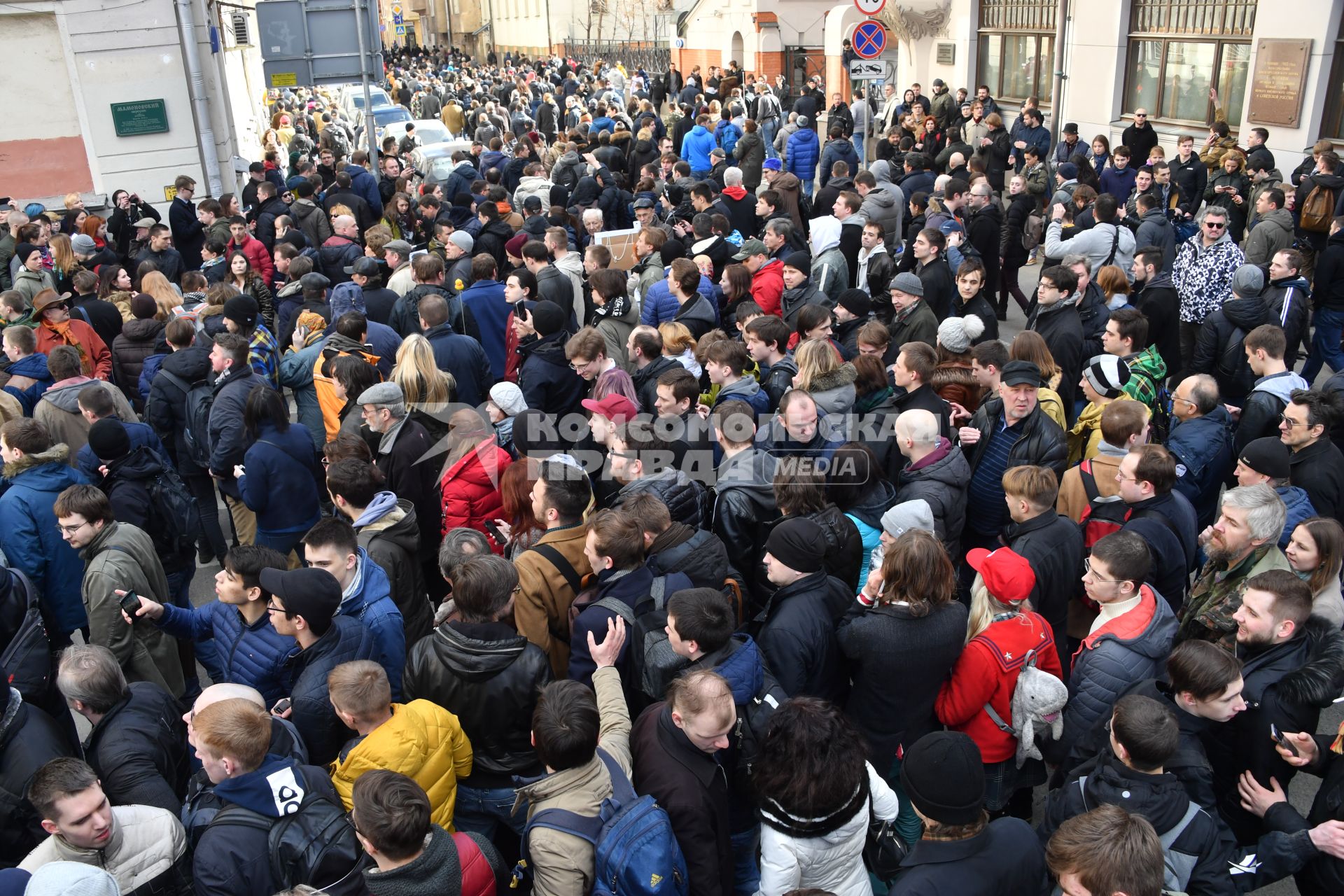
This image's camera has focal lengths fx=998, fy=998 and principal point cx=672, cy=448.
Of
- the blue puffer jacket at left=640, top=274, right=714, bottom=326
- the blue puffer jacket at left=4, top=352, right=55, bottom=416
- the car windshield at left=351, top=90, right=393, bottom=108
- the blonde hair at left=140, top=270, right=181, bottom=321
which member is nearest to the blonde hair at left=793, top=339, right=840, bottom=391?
the blue puffer jacket at left=640, top=274, right=714, bottom=326

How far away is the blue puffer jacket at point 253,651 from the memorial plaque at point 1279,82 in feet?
43.2

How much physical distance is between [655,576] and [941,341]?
278 centimetres

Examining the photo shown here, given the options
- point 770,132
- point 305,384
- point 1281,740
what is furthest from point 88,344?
point 770,132

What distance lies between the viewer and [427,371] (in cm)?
552

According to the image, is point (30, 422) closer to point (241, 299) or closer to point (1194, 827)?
point (241, 299)

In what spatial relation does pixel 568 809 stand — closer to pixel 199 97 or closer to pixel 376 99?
pixel 199 97

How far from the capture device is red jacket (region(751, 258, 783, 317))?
7578 millimetres

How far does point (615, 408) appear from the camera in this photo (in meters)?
5.11

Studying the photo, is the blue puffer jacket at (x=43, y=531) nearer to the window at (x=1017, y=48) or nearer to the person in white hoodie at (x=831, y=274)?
the person in white hoodie at (x=831, y=274)

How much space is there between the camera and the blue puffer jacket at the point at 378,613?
398 centimetres

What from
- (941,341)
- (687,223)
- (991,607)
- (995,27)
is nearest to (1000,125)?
(995,27)

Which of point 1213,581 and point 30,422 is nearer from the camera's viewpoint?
point 1213,581

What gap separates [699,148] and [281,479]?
11055mm

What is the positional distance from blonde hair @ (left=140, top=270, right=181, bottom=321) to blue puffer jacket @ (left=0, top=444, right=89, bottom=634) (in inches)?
122
